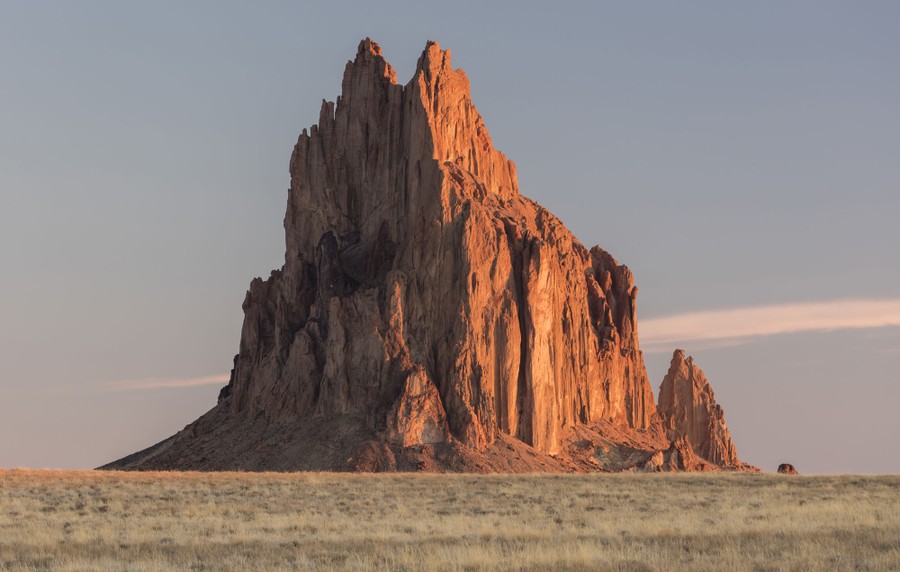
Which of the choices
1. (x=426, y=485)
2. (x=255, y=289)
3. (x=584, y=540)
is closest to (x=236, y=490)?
(x=426, y=485)

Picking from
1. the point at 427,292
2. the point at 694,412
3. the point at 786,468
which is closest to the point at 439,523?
the point at 427,292

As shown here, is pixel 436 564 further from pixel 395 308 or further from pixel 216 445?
pixel 216 445

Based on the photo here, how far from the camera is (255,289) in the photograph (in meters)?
119

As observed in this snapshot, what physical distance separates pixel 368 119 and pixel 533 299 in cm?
2396

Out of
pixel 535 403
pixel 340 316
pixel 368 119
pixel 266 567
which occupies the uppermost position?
pixel 368 119

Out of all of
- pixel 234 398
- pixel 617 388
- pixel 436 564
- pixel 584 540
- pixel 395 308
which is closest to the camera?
pixel 436 564

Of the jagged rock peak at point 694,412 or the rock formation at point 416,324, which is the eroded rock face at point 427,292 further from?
the jagged rock peak at point 694,412

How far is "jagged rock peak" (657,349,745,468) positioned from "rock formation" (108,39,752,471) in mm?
14716

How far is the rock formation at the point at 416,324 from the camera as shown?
324 feet

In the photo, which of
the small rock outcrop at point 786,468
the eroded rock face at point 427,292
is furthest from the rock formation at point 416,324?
the small rock outcrop at point 786,468

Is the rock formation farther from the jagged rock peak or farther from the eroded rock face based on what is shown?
the jagged rock peak

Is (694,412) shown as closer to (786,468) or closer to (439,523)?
(786,468)

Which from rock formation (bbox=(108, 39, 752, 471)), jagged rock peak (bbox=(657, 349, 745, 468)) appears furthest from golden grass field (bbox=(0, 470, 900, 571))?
jagged rock peak (bbox=(657, 349, 745, 468))

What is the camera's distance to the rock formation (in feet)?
324
